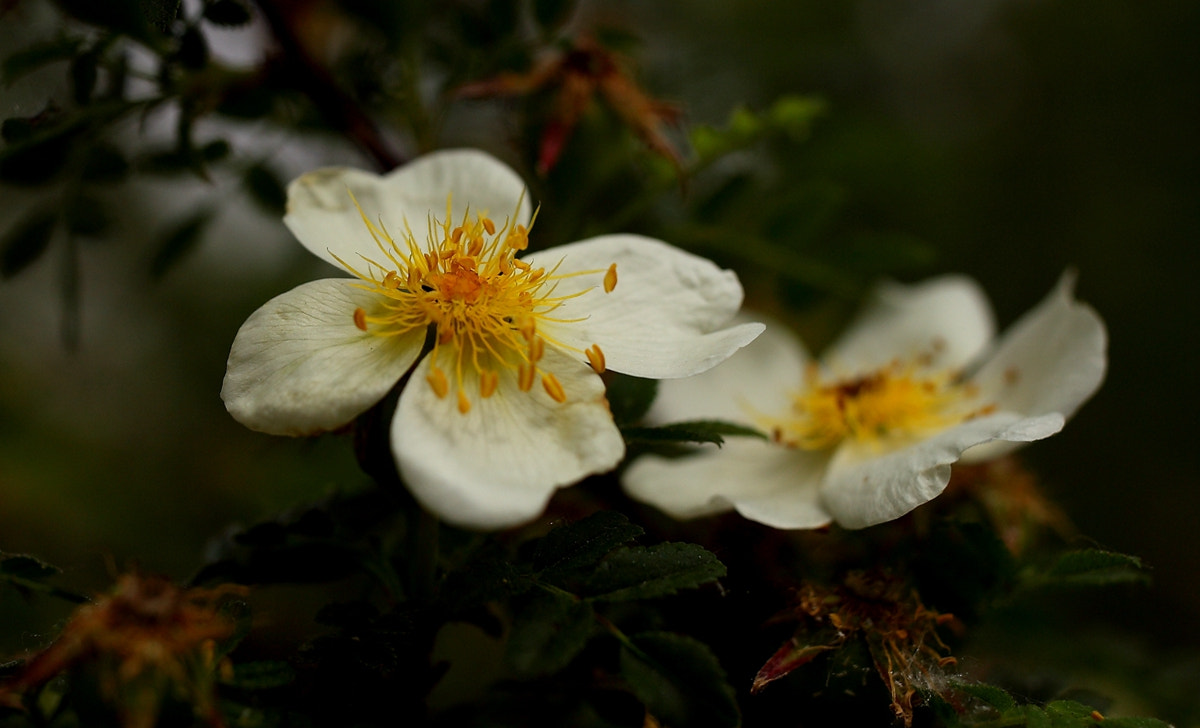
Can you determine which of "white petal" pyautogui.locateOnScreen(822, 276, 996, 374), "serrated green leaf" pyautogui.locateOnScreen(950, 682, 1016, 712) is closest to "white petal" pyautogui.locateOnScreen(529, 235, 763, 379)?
"serrated green leaf" pyautogui.locateOnScreen(950, 682, 1016, 712)

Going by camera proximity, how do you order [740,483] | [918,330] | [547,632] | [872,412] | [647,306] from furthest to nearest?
[918,330] → [872,412] → [740,483] → [647,306] → [547,632]

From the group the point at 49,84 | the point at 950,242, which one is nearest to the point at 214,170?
the point at 49,84

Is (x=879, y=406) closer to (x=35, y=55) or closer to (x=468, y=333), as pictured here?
(x=468, y=333)

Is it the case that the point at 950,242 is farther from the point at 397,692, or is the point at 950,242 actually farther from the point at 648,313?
the point at 397,692

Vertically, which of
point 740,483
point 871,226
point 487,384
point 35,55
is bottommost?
point 871,226

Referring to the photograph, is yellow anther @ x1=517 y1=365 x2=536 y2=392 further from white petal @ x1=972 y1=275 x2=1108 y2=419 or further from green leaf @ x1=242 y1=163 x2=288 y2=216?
green leaf @ x1=242 y1=163 x2=288 y2=216

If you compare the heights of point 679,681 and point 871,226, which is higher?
point 679,681

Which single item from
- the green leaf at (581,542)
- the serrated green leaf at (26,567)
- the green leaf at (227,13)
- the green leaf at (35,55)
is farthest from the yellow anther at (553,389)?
the green leaf at (35,55)

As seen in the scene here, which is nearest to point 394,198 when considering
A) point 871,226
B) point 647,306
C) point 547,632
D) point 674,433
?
point 647,306
